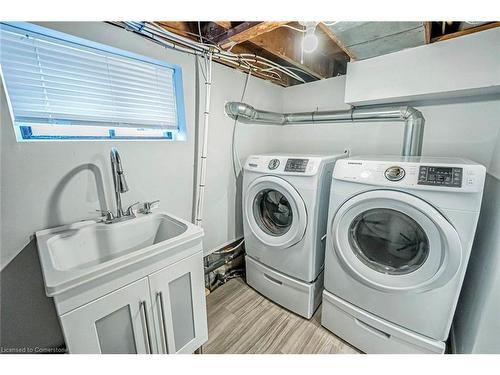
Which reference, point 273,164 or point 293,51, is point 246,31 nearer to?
point 293,51

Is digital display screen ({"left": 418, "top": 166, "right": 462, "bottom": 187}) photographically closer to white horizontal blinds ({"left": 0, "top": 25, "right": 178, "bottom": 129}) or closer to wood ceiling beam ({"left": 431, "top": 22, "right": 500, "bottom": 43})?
wood ceiling beam ({"left": 431, "top": 22, "right": 500, "bottom": 43})

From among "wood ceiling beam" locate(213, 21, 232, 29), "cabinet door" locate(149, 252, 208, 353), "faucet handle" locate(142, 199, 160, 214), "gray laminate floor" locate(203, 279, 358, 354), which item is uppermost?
"wood ceiling beam" locate(213, 21, 232, 29)

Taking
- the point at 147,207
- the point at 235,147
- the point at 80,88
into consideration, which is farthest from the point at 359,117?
the point at 80,88

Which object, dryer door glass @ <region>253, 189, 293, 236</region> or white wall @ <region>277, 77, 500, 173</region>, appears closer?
white wall @ <region>277, 77, 500, 173</region>

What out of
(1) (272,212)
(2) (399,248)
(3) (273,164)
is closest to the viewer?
(2) (399,248)

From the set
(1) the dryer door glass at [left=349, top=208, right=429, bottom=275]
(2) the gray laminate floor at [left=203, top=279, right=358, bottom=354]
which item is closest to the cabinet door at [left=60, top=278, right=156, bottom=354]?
(2) the gray laminate floor at [left=203, top=279, right=358, bottom=354]

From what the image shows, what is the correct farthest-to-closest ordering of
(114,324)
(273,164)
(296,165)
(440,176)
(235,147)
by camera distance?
(235,147)
(273,164)
(296,165)
(440,176)
(114,324)

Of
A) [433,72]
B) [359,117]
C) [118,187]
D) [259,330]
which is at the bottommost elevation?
[259,330]

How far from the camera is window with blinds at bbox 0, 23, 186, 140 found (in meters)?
0.89

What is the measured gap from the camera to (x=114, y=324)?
0.78 meters

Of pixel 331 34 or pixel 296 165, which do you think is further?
pixel 296 165

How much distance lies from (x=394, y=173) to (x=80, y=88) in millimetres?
1649

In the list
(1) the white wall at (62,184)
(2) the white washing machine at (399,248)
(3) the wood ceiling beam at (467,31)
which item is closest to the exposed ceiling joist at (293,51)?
(1) the white wall at (62,184)

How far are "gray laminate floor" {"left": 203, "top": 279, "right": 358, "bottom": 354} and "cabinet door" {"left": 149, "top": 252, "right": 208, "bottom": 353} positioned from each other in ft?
1.05
